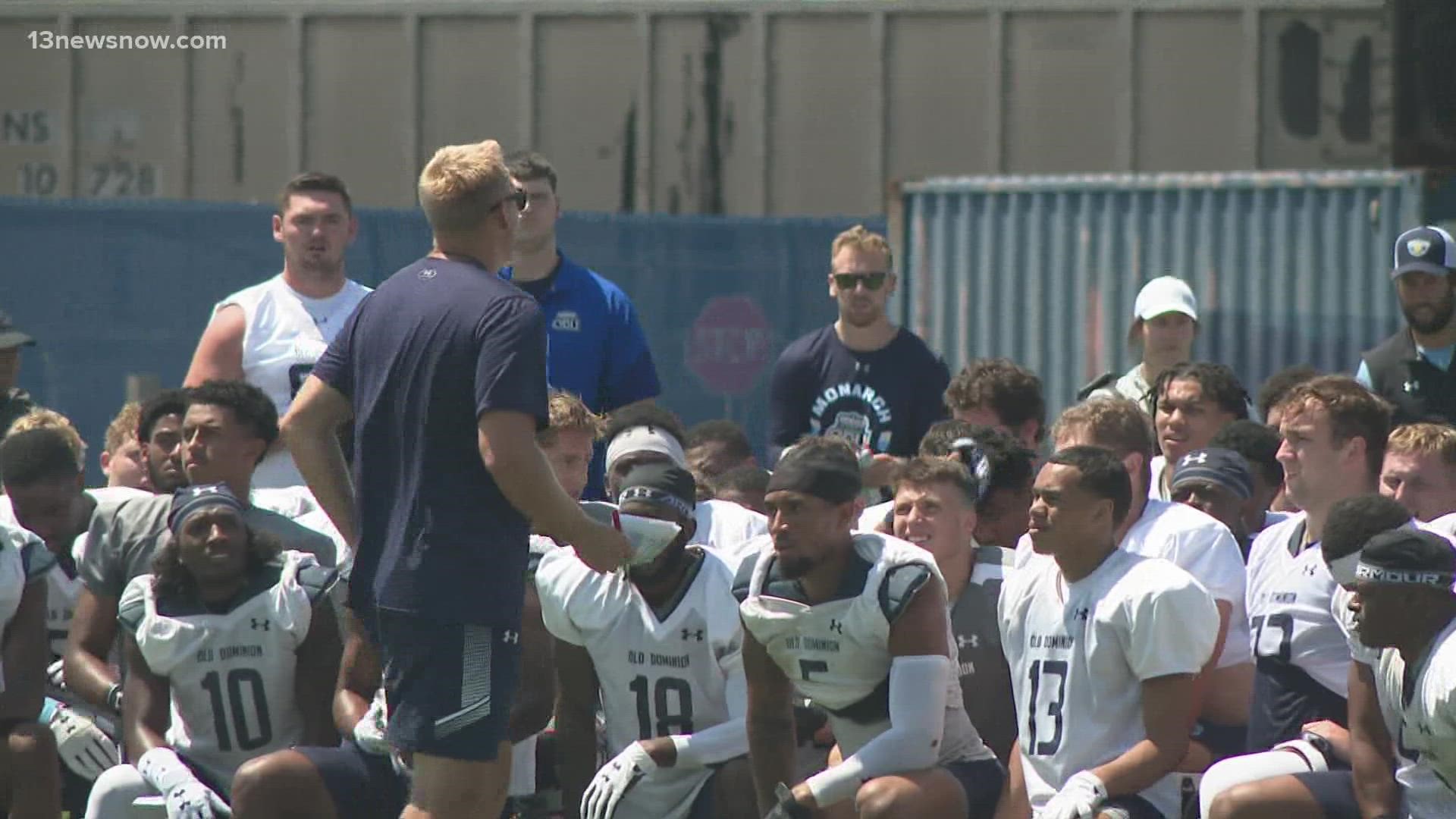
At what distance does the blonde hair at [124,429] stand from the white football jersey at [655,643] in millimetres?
2417

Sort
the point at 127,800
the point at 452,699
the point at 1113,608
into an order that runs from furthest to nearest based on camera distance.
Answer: the point at 127,800, the point at 1113,608, the point at 452,699

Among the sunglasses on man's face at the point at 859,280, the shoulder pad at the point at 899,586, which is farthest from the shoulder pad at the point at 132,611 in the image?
the sunglasses on man's face at the point at 859,280

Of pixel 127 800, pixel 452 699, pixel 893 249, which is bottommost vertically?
pixel 127 800

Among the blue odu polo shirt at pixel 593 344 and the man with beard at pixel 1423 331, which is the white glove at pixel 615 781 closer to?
the blue odu polo shirt at pixel 593 344

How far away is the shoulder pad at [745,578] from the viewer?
5840mm

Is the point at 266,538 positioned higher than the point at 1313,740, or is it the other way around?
the point at 266,538

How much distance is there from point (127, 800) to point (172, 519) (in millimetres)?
789

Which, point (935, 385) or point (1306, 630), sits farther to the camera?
point (935, 385)

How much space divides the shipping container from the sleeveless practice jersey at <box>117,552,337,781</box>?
6.66m

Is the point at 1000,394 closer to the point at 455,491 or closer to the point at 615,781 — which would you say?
the point at 615,781

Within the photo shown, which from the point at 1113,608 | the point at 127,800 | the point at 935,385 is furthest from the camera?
the point at 935,385

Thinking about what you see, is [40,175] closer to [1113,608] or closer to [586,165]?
[586,165]

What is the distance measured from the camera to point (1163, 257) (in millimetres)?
11836

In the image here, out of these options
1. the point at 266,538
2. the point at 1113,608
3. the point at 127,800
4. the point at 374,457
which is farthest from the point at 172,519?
the point at 1113,608
